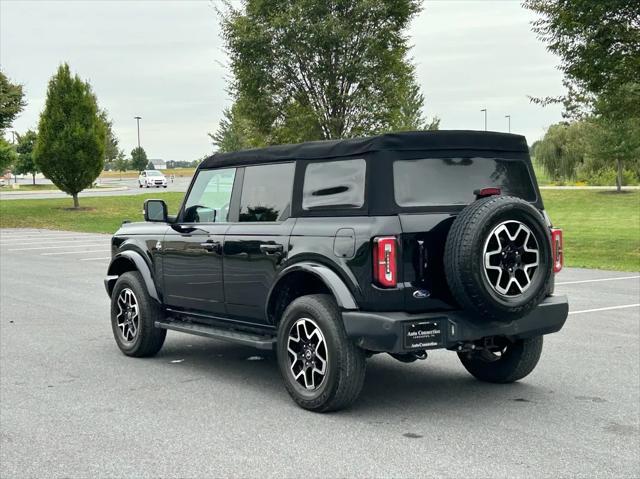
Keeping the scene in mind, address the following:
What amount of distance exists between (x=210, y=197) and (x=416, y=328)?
2537 millimetres

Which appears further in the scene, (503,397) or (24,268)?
(24,268)

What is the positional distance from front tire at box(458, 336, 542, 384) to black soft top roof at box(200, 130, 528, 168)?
4.81ft

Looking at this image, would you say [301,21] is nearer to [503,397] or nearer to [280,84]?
[280,84]

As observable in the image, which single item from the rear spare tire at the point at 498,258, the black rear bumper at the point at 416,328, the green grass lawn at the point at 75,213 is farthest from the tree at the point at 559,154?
the black rear bumper at the point at 416,328

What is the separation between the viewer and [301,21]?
24609 mm

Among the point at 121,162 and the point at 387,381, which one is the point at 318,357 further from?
the point at 121,162

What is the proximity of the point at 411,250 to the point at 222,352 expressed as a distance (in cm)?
313

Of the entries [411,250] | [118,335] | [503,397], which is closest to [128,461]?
[411,250]

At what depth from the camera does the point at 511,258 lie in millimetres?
5371

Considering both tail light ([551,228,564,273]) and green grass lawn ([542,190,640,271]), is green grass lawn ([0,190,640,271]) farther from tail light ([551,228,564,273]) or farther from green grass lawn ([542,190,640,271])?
tail light ([551,228,564,273])

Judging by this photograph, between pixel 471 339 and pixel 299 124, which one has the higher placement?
pixel 299 124

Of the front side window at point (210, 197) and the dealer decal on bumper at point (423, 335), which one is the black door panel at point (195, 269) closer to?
the front side window at point (210, 197)

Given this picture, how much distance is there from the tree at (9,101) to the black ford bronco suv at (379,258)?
3013cm

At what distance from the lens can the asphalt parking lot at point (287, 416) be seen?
4527mm
